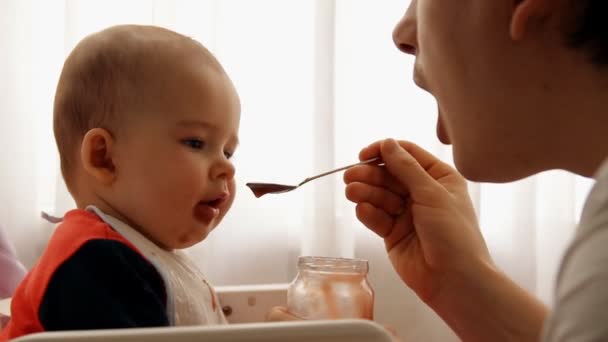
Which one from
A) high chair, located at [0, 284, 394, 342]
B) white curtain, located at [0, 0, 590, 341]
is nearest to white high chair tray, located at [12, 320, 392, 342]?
high chair, located at [0, 284, 394, 342]

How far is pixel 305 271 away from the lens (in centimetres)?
80

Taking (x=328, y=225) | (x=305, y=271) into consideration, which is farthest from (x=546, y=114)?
(x=328, y=225)

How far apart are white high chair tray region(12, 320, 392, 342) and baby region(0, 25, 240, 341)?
22 centimetres

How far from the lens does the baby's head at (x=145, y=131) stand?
78cm

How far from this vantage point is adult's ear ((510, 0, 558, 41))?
512 mm

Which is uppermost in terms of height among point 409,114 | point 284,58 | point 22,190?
point 284,58

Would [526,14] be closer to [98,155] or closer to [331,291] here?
[331,291]

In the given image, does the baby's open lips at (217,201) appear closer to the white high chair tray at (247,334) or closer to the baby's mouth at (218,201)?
the baby's mouth at (218,201)

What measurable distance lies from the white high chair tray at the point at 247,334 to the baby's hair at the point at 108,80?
13.9 inches

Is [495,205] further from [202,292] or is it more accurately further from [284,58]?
[202,292]

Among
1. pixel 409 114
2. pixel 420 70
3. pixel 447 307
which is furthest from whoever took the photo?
pixel 409 114

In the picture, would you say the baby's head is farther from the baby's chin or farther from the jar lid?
the jar lid

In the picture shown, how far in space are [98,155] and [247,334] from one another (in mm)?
380

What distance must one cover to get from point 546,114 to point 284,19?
39.6 inches
